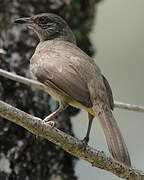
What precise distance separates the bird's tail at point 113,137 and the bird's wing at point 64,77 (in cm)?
16

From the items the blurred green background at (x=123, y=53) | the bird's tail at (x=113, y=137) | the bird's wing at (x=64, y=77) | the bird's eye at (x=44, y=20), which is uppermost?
the bird's wing at (x=64, y=77)

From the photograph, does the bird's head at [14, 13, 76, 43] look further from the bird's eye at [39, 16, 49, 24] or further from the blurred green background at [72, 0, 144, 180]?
the blurred green background at [72, 0, 144, 180]

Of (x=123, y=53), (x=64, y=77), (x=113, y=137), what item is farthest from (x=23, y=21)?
(x=123, y=53)

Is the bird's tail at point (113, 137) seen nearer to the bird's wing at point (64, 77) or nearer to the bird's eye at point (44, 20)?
the bird's wing at point (64, 77)

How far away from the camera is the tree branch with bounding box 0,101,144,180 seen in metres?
4.09

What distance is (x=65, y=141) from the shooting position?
4.23 m

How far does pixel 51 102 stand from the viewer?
6.20 meters

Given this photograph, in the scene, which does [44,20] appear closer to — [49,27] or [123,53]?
[49,27]

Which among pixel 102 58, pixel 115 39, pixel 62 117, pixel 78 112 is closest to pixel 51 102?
pixel 62 117

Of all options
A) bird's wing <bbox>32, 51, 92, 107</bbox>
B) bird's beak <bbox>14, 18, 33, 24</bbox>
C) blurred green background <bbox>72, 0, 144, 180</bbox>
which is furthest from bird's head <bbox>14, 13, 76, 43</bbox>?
blurred green background <bbox>72, 0, 144, 180</bbox>

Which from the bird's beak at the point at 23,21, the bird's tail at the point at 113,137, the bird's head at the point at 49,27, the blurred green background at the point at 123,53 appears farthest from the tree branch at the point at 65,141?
the blurred green background at the point at 123,53

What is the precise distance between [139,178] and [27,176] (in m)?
1.76

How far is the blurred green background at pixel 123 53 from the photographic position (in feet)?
24.7

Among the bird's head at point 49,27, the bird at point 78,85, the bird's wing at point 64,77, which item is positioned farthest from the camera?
the bird's head at point 49,27
